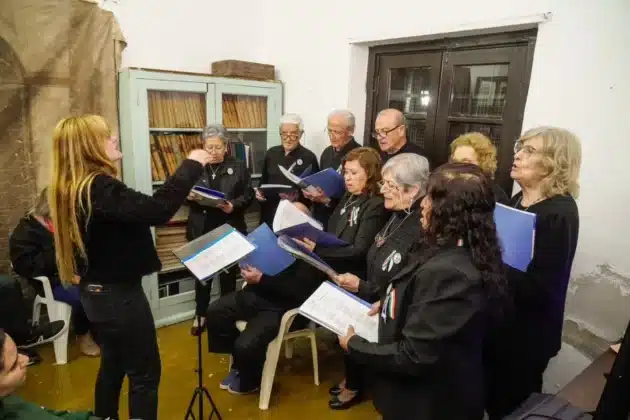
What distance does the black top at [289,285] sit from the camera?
2.29 metres

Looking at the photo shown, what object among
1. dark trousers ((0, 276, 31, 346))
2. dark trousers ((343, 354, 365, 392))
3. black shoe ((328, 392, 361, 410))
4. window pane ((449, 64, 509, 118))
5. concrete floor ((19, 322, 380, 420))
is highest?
window pane ((449, 64, 509, 118))

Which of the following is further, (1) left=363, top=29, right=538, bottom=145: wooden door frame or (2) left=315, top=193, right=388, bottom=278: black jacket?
(1) left=363, top=29, right=538, bottom=145: wooden door frame

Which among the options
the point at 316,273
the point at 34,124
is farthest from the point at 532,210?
the point at 34,124

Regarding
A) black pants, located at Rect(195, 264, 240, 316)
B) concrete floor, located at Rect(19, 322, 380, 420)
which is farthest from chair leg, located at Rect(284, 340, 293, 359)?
black pants, located at Rect(195, 264, 240, 316)

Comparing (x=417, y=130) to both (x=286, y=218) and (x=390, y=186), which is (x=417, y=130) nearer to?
(x=390, y=186)

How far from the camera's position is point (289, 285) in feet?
7.53

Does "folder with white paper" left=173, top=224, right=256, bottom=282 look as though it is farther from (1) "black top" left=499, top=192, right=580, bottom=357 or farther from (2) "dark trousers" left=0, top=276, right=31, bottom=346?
(2) "dark trousers" left=0, top=276, right=31, bottom=346

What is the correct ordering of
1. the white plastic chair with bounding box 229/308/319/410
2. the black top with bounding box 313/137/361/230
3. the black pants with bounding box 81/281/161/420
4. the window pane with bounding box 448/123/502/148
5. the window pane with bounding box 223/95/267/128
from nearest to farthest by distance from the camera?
the black pants with bounding box 81/281/161/420
the white plastic chair with bounding box 229/308/319/410
the window pane with bounding box 448/123/502/148
the black top with bounding box 313/137/361/230
the window pane with bounding box 223/95/267/128

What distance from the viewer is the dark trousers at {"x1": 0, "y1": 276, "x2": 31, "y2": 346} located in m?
2.22

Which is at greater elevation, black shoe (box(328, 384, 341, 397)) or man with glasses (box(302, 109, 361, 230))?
man with glasses (box(302, 109, 361, 230))

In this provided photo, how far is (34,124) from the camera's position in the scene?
9.07 ft

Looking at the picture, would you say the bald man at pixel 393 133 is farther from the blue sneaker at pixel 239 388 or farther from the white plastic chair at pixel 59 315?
the white plastic chair at pixel 59 315

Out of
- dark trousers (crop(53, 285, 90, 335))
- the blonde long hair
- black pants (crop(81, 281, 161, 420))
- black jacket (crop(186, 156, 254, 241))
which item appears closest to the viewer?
the blonde long hair

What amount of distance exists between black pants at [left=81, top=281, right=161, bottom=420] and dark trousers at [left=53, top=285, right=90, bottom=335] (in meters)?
1.07
